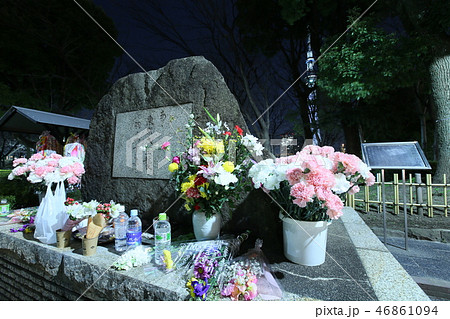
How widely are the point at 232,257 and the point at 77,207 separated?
5.10 feet

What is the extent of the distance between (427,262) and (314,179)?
3456mm

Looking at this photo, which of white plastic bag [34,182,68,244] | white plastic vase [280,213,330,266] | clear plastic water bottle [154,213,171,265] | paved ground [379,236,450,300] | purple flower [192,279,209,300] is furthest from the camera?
paved ground [379,236,450,300]

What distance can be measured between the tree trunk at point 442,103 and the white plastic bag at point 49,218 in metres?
7.57

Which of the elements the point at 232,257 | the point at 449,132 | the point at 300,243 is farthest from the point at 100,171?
the point at 449,132

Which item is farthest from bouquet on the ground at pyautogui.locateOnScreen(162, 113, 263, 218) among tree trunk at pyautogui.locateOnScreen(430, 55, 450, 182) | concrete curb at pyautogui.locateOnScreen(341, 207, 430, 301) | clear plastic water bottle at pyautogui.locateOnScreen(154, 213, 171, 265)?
tree trunk at pyautogui.locateOnScreen(430, 55, 450, 182)

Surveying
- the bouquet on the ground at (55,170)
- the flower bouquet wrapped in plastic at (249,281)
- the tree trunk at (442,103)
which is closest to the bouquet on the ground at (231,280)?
the flower bouquet wrapped in plastic at (249,281)

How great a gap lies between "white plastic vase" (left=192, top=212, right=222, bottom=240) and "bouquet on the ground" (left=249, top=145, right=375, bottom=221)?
619 millimetres

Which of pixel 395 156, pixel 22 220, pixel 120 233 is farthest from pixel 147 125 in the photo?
pixel 395 156

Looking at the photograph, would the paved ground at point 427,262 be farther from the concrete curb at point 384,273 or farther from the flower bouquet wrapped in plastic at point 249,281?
the flower bouquet wrapped in plastic at point 249,281

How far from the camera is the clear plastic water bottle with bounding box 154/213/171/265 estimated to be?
70.4 inches

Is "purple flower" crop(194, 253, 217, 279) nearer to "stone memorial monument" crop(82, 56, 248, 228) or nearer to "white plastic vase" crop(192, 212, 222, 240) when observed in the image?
"white plastic vase" crop(192, 212, 222, 240)

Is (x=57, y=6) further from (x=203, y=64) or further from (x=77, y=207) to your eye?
(x=77, y=207)

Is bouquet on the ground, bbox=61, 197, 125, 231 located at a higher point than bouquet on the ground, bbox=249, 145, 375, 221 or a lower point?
lower

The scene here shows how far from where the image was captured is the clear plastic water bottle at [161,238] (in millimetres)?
1788
